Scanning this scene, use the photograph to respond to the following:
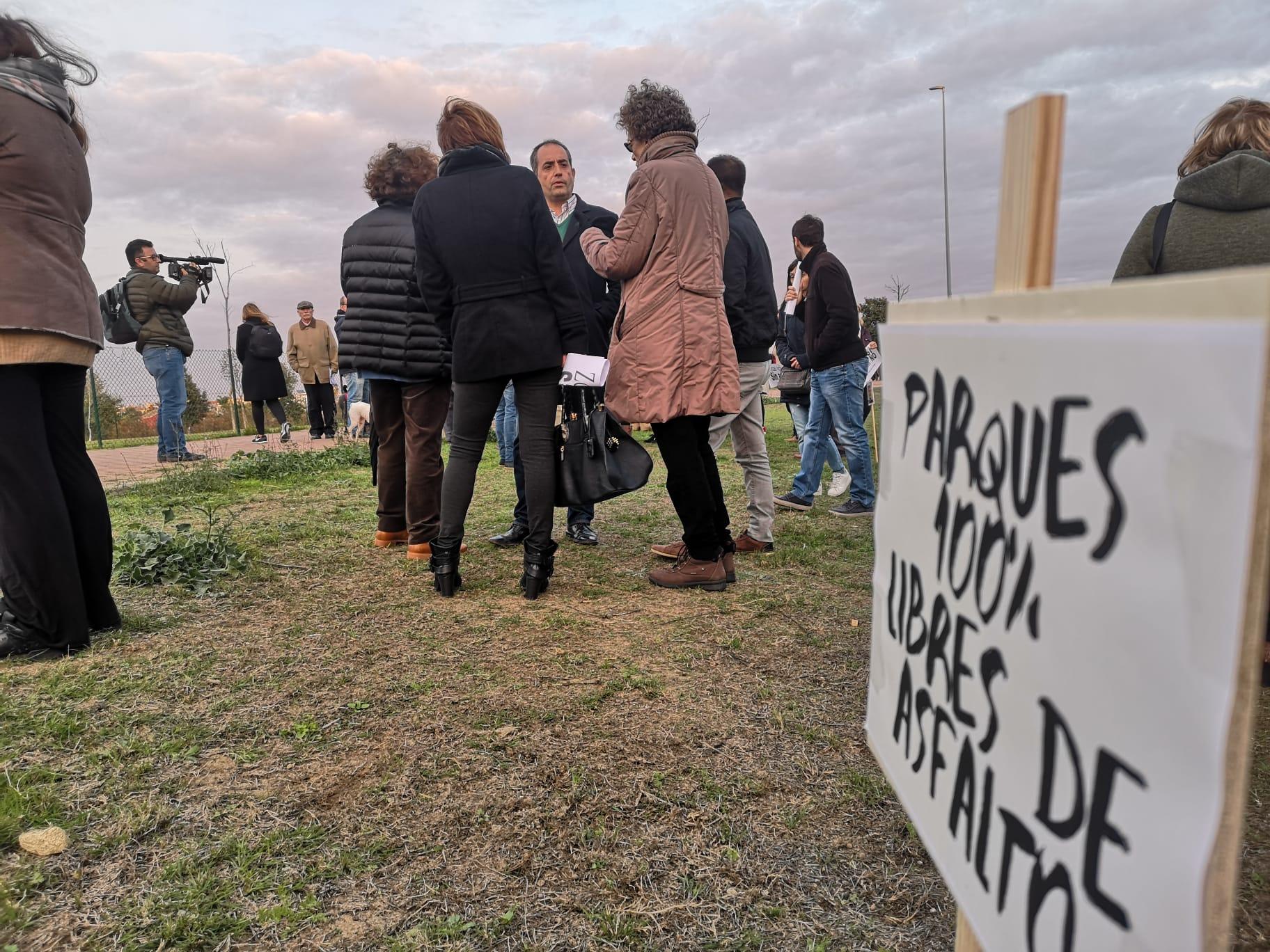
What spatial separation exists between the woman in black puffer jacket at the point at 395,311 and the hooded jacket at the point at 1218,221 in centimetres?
300

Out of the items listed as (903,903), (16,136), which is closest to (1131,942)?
(903,903)

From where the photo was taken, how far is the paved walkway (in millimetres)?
8164

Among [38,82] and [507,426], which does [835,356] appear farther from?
[38,82]

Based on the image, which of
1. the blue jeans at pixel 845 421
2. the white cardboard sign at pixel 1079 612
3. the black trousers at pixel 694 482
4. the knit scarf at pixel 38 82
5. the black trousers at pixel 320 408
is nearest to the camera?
the white cardboard sign at pixel 1079 612

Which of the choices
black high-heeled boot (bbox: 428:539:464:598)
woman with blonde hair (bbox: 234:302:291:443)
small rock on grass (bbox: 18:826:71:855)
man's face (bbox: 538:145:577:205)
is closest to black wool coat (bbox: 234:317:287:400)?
woman with blonde hair (bbox: 234:302:291:443)

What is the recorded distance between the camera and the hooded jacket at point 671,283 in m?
3.36


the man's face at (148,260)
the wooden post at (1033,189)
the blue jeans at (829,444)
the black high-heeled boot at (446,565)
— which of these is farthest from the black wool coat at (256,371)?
the wooden post at (1033,189)

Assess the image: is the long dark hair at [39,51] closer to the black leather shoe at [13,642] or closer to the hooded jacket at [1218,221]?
the black leather shoe at [13,642]

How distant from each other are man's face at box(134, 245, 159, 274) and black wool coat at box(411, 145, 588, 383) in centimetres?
607

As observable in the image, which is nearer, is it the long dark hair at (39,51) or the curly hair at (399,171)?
the long dark hair at (39,51)

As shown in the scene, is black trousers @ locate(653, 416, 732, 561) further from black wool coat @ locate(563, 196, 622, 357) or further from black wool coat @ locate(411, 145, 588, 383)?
black wool coat @ locate(563, 196, 622, 357)

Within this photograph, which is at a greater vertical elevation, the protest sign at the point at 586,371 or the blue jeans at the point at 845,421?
the protest sign at the point at 586,371

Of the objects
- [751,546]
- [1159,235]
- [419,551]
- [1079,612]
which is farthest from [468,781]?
[1159,235]

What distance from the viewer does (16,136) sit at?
2.48 m
